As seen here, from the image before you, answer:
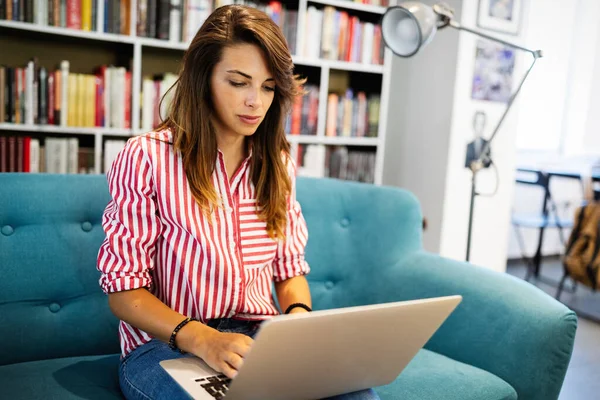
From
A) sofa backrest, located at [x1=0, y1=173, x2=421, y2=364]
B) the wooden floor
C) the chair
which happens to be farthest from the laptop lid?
the chair

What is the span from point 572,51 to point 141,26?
397 cm

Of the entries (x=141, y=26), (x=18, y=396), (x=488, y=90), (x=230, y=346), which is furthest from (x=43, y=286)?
(x=488, y=90)

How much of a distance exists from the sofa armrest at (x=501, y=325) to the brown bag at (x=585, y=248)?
1753mm

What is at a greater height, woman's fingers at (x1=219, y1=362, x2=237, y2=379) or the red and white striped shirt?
the red and white striped shirt

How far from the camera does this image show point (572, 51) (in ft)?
16.5

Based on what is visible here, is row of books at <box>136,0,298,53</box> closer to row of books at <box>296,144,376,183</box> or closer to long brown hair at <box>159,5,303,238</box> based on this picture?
row of books at <box>296,144,376,183</box>

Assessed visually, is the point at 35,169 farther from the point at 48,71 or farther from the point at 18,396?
the point at 18,396

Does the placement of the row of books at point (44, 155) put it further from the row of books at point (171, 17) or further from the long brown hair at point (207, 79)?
the long brown hair at point (207, 79)

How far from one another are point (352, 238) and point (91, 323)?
80cm

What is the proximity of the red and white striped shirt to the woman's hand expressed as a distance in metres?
0.15

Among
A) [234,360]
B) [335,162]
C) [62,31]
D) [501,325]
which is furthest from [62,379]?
[335,162]

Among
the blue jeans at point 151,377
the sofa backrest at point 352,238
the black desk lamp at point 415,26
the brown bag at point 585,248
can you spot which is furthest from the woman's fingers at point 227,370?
the brown bag at point 585,248

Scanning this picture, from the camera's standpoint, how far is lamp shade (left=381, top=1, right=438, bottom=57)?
1.93 metres

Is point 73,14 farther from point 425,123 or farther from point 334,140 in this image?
→ point 425,123
